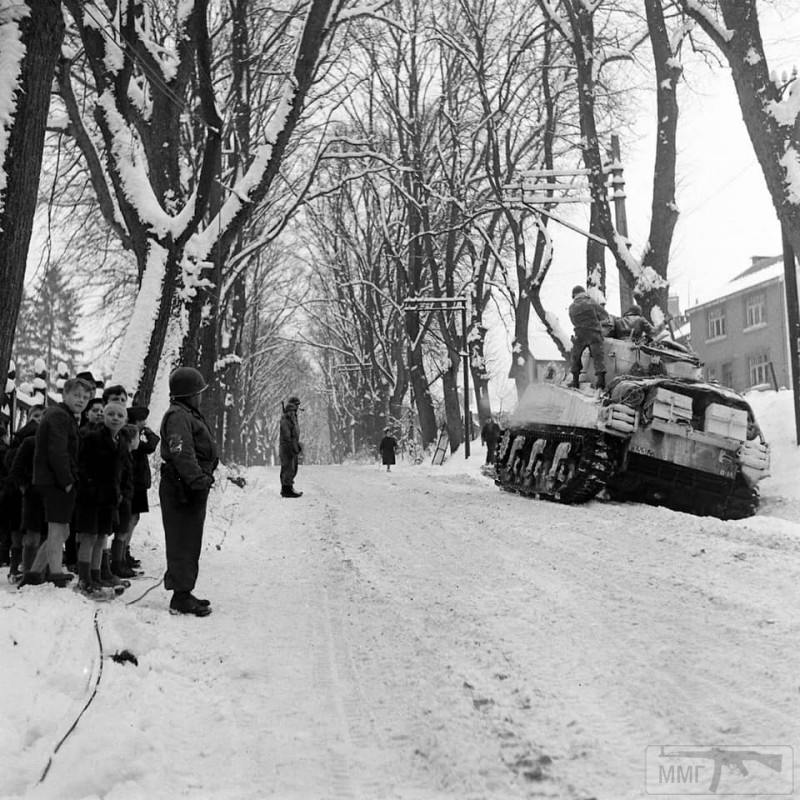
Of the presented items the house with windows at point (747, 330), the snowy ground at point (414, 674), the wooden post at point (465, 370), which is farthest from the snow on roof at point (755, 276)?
the snowy ground at point (414, 674)

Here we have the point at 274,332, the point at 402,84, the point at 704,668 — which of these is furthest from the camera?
the point at 274,332

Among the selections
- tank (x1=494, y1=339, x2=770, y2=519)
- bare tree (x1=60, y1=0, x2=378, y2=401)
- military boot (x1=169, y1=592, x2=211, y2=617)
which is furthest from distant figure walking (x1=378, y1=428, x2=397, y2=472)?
military boot (x1=169, y1=592, x2=211, y2=617)

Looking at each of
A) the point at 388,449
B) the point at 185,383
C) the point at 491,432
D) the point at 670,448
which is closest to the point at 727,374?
the point at 388,449

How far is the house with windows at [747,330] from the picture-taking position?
129 feet

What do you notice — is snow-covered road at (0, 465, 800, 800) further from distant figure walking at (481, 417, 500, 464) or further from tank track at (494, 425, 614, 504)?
distant figure walking at (481, 417, 500, 464)

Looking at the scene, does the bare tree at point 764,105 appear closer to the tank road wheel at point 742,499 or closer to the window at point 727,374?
the tank road wheel at point 742,499

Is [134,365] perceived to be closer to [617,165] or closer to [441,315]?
[617,165]

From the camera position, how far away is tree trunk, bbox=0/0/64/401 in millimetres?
5949

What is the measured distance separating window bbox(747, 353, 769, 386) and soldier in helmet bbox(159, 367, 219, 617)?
38.0 m

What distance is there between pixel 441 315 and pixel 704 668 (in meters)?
23.5

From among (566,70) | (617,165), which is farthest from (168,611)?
(566,70)

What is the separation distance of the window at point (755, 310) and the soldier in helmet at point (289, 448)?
30.7 metres

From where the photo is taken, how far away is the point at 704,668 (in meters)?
4.23

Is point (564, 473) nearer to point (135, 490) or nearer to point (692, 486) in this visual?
point (692, 486)
